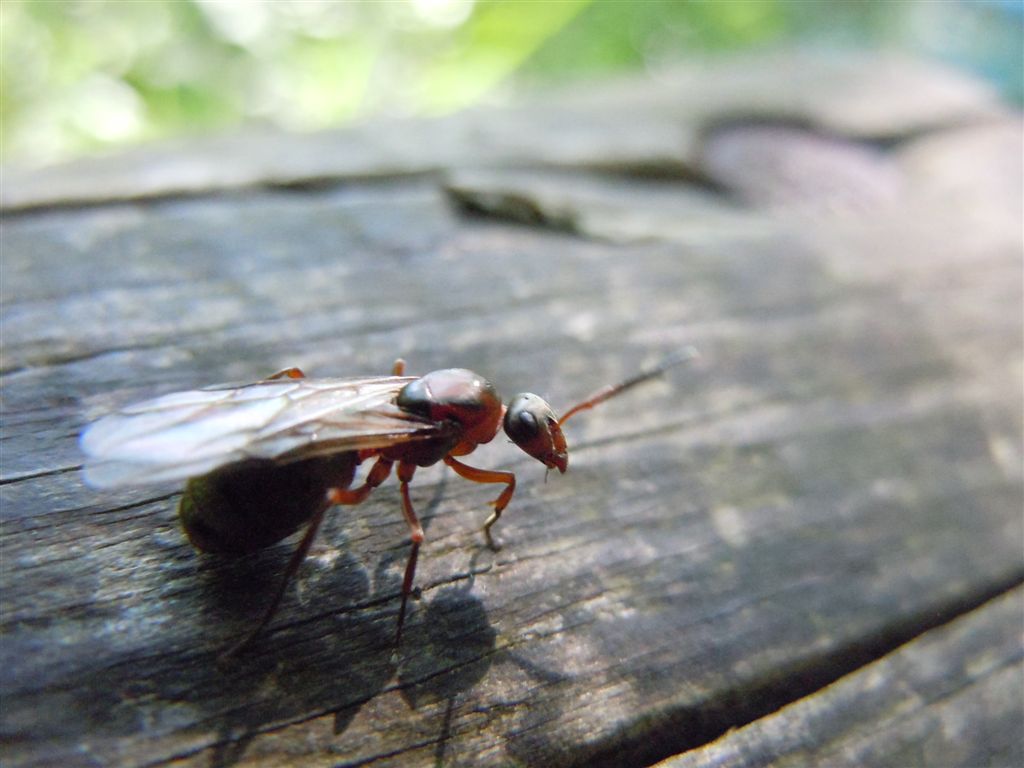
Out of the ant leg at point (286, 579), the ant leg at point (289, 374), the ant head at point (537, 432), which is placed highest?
the ant leg at point (289, 374)

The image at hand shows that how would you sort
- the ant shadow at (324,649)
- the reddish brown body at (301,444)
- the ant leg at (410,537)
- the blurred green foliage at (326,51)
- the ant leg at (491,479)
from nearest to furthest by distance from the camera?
the ant shadow at (324,649)
the reddish brown body at (301,444)
the ant leg at (410,537)
the ant leg at (491,479)
the blurred green foliage at (326,51)

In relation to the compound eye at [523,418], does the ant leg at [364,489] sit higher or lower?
lower

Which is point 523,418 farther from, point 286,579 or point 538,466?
point 286,579

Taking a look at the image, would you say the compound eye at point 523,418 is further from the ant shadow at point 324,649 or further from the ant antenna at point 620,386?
the ant shadow at point 324,649

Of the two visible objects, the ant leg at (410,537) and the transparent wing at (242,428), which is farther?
the ant leg at (410,537)

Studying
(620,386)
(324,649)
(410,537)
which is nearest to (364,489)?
(410,537)

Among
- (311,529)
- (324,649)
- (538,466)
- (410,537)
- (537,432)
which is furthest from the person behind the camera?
(538,466)

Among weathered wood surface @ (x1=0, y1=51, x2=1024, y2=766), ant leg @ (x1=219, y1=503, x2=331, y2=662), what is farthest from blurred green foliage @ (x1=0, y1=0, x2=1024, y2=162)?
ant leg @ (x1=219, y1=503, x2=331, y2=662)

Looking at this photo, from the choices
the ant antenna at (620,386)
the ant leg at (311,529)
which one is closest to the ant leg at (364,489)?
the ant leg at (311,529)
